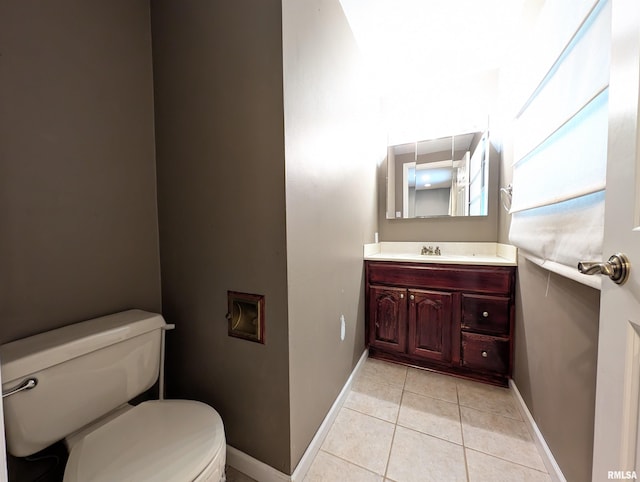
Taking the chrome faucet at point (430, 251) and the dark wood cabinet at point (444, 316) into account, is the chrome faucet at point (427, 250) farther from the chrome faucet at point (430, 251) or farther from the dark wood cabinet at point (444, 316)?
the dark wood cabinet at point (444, 316)

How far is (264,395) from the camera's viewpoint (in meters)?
1.01

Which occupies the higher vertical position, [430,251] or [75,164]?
[75,164]

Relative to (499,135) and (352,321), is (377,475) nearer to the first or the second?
(352,321)

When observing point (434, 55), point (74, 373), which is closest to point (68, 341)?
point (74, 373)

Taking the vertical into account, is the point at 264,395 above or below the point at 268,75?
below

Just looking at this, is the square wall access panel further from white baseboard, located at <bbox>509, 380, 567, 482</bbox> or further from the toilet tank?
white baseboard, located at <bbox>509, 380, 567, 482</bbox>

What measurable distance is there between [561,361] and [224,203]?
1.59 meters

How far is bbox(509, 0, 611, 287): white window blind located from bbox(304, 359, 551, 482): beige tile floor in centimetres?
95

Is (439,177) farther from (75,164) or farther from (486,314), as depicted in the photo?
(75,164)

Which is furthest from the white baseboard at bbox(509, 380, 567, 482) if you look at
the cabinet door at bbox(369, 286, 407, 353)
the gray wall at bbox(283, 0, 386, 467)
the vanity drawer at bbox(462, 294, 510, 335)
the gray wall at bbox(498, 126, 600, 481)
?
the gray wall at bbox(283, 0, 386, 467)

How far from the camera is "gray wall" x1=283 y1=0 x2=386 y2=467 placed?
99 cm

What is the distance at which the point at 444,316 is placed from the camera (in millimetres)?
1723

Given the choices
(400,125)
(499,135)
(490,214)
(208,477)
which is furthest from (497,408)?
(400,125)

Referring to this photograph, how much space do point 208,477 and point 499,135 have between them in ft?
8.77
